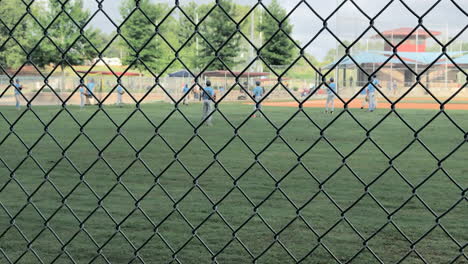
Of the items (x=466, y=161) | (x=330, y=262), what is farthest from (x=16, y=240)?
(x=466, y=161)

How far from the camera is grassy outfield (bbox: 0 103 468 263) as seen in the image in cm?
363

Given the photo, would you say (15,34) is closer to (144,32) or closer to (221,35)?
(144,32)

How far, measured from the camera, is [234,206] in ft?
24.0

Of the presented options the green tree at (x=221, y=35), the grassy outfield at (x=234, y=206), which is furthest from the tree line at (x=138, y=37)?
the grassy outfield at (x=234, y=206)

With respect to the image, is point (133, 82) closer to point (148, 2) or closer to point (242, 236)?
point (148, 2)

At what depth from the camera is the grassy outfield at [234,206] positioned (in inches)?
143

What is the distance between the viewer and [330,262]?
5.13 m

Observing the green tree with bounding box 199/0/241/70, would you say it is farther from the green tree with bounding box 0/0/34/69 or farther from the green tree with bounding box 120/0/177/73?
the green tree with bounding box 0/0/34/69

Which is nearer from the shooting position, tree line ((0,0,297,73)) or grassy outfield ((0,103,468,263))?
grassy outfield ((0,103,468,263))

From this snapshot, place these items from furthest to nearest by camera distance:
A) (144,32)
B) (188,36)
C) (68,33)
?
1. (188,36)
2. (144,32)
3. (68,33)

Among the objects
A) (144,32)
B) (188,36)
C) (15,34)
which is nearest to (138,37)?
(144,32)

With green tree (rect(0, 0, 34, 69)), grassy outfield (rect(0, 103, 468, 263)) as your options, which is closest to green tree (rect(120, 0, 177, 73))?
green tree (rect(0, 0, 34, 69))

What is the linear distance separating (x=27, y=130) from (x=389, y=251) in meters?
15.3

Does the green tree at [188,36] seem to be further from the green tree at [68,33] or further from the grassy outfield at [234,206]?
the grassy outfield at [234,206]
